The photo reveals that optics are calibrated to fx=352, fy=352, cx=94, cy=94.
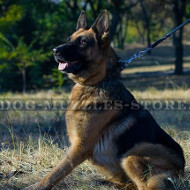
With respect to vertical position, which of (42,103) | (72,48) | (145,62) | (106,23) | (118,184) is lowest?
(145,62)

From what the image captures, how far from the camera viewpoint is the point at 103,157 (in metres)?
3.95

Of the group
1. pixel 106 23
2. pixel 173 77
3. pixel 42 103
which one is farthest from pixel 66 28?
pixel 106 23

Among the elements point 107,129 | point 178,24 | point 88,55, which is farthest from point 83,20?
point 178,24

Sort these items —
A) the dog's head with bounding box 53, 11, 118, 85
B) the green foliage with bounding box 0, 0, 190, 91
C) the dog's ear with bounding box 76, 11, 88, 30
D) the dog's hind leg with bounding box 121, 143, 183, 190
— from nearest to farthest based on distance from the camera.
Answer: the dog's hind leg with bounding box 121, 143, 183, 190
the dog's head with bounding box 53, 11, 118, 85
the dog's ear with bounding box 76, 11, 88, 30
the green foliage with bounding box 0, 0, 190, 91

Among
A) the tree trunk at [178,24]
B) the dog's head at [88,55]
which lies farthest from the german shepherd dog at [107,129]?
the tree trunk at [178,24]

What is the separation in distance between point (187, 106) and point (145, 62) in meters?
26.0

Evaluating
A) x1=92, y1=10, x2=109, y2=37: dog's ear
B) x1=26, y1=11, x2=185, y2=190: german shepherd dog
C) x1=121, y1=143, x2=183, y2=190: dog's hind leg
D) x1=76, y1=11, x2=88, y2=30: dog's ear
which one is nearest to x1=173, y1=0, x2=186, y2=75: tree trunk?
x1=76, y1=11, x2=88, y2=30: dog's ear

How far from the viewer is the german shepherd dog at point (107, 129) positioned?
3760 mm

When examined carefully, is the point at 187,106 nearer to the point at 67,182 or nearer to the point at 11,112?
the point at 11,112

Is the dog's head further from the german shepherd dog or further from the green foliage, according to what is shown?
the green foliage

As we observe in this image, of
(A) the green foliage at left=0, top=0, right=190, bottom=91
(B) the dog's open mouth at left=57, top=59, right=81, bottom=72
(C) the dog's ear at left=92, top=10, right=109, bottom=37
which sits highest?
(C) the dog's ear at left=92, top=10, right=109, bottom=37

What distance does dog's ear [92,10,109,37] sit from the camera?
13.7ft

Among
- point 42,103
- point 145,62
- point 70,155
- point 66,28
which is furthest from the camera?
point 145,62

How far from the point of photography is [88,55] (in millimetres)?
4141
